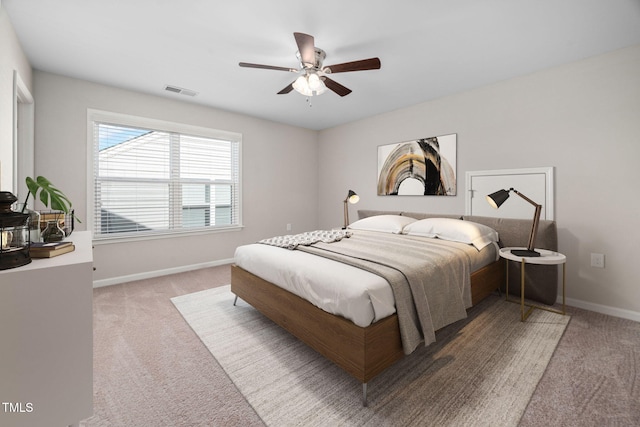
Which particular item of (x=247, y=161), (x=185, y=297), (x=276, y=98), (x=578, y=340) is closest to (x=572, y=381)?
(x=578, y=340)

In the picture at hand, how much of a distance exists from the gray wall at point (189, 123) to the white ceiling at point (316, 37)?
288mm

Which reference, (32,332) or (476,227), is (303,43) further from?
(476,227)

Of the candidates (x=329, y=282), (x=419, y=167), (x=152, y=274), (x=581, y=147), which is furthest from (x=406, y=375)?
(x=152, y=274)

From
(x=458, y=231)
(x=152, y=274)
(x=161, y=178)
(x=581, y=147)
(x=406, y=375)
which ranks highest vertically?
(x=581, y=147)

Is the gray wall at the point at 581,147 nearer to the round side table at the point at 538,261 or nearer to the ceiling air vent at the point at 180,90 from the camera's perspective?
the round side table at the point at 538,261

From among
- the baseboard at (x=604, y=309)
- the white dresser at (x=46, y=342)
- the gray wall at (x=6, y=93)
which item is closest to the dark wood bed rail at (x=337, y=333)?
the white dresser at (x=46, y=342)

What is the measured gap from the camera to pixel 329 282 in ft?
5.56

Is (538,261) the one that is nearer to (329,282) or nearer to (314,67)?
(329,282)

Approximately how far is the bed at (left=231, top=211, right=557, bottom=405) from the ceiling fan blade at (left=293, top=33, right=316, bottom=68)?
1625 millimetres

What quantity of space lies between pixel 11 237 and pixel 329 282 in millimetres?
1459

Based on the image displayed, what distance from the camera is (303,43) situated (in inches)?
76.2

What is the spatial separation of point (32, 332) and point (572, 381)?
2736 millimetres

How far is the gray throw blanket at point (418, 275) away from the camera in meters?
1.67

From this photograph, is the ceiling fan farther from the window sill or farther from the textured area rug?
the window sill
